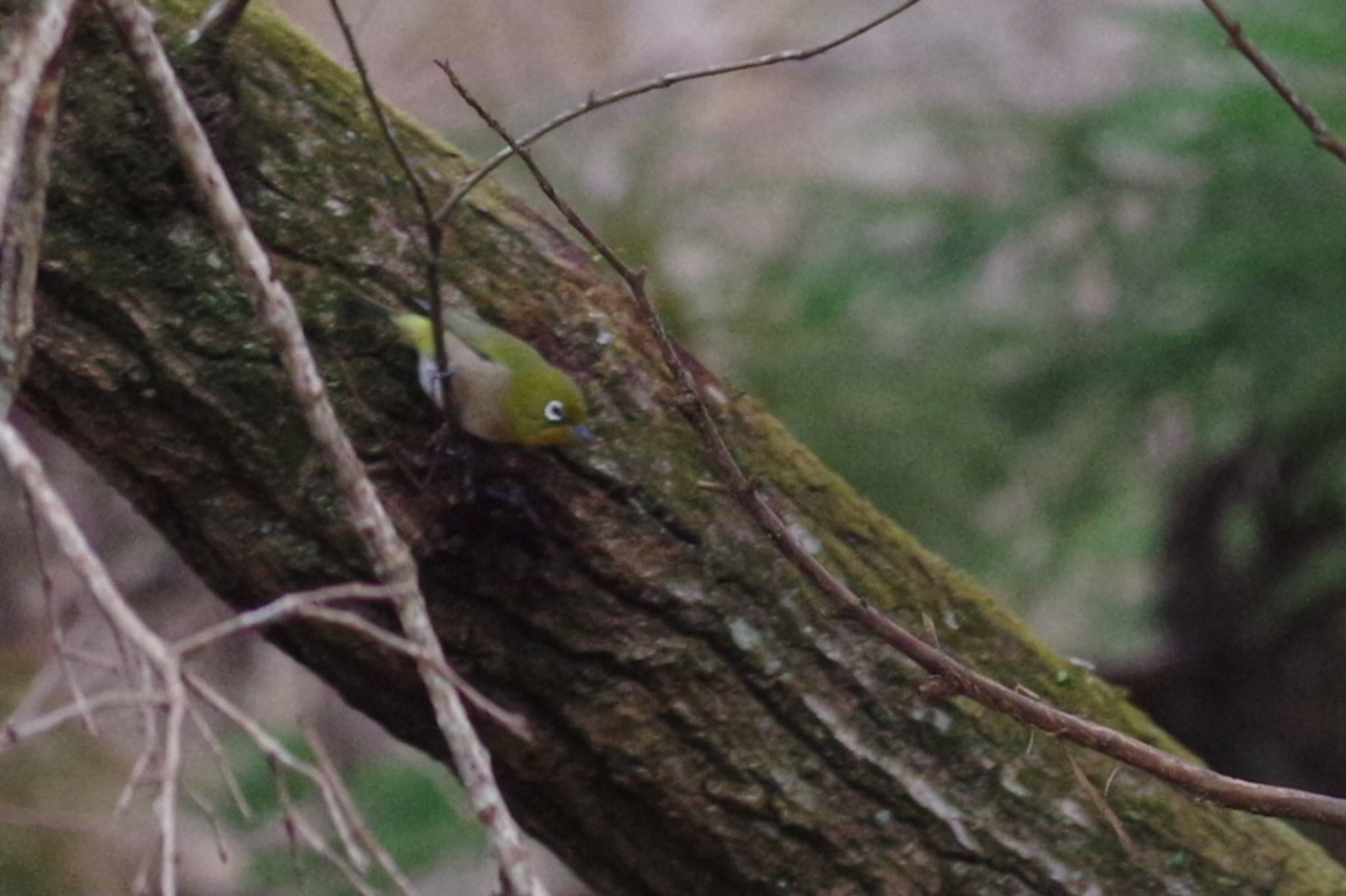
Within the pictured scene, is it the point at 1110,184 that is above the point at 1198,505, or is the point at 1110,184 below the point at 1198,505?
above

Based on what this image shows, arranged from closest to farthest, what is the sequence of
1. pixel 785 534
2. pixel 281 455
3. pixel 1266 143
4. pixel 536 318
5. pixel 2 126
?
1. pixel 2 126
2. pixel 785 534
3. pixel 281 455
4. pixel 536 318
5. pixel 1266 143

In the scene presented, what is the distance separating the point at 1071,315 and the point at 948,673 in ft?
9.12

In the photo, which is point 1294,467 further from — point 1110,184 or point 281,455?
point 281,455

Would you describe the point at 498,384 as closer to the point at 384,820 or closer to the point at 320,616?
the point at 320,616

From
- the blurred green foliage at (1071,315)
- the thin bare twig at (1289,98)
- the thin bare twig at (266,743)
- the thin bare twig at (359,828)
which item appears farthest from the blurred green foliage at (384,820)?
the thin bare twig at (1289,98)

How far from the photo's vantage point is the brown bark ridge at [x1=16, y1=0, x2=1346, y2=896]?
1.44m

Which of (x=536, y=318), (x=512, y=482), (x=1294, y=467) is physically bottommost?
(x=1294, y=467)

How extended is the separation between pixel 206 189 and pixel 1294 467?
3.18 m

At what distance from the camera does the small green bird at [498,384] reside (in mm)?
1419

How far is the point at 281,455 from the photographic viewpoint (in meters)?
1.47

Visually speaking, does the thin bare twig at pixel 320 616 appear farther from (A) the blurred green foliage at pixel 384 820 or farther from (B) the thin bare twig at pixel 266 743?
(A) the blurred green foliage at pixel 384 820

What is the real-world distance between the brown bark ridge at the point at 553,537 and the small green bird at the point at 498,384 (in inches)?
1.3

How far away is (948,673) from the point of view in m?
1.34

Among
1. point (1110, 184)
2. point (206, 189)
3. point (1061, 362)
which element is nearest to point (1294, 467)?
point (1061, 362)
